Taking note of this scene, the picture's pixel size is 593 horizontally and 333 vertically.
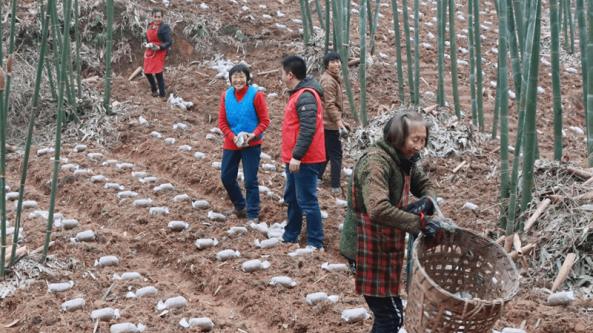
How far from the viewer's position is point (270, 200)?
5078 millimetres

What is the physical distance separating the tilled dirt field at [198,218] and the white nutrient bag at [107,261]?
0.15ft

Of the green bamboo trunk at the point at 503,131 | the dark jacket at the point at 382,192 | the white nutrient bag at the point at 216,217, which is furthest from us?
the white nutrient bag at the point at 216,217

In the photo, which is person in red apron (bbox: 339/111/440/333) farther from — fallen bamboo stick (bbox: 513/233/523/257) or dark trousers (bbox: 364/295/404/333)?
fallen bamboo stick (bbox: 513/233/523/257)

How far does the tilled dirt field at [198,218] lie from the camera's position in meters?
3.32

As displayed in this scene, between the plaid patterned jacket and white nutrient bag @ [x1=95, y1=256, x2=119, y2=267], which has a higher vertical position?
the plaid patterned jacket

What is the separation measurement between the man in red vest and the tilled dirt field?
0.35 meters

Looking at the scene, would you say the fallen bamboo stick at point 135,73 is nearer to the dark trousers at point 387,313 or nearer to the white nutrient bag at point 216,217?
the white nutrient bag at point 216,217

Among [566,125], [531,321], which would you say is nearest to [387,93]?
[566,125]

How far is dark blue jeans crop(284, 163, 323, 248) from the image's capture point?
4.05m

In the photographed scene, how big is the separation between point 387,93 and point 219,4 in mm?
3513

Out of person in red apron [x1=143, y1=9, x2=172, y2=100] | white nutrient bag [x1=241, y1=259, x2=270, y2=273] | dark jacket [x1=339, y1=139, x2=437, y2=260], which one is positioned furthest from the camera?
person in red apron [x1=143, y1=9, x2=172, y2=100]

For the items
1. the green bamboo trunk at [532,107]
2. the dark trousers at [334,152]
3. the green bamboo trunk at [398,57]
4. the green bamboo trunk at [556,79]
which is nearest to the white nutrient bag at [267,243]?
the dark trousers at [334,152]

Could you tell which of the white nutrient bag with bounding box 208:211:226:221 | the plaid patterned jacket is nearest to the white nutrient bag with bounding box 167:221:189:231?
the white nutrient bag with bounding box 208:211:226:221

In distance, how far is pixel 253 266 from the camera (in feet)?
12.6
